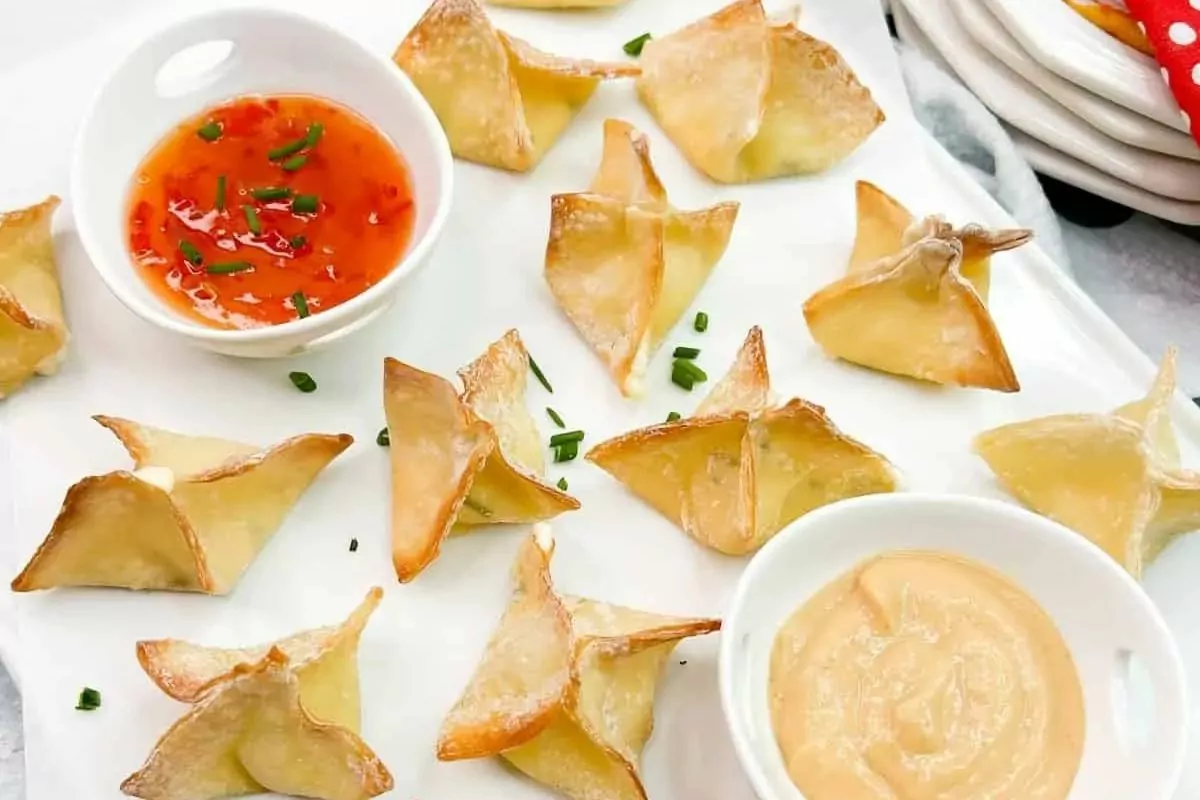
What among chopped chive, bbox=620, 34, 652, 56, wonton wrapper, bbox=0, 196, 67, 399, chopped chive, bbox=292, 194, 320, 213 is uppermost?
chopped chive, bbox=620, 34, 652, 56

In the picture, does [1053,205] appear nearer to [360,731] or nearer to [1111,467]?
[1111,467]

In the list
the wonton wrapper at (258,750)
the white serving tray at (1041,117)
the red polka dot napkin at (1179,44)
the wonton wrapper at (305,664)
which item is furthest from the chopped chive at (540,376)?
the red polka dot napkin at (1179,44)

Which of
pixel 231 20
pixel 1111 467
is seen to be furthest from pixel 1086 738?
pixel 231 20

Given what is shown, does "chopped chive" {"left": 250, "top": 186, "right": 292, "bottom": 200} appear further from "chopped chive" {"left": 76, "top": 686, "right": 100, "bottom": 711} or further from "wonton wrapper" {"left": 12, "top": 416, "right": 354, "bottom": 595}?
"chopped chive" {"left": 76, "top": 686, "right": 100, "bottom": 711}

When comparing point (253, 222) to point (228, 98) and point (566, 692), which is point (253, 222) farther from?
point (566, 692)

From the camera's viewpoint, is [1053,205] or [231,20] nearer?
[231,20]

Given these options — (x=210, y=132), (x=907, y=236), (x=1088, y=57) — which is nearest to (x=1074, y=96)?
(x=1088, y=57)

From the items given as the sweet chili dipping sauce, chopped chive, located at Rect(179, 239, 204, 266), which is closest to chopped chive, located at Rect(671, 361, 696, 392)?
the sweet chili dipping sauce
